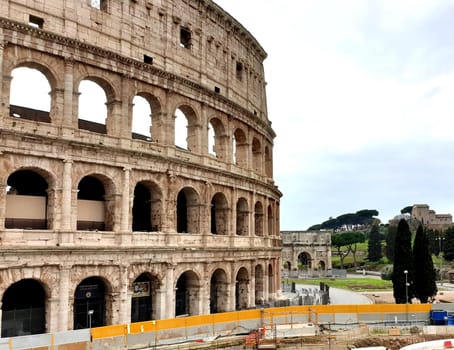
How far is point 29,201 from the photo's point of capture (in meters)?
24.5

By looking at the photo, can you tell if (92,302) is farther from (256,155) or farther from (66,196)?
(256,155)

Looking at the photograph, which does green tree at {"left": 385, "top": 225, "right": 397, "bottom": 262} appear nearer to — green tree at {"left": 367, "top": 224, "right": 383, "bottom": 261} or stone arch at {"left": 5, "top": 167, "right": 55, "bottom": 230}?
green tree at {"left": 367, "top": 224, "right": 383, "bottom": 261}

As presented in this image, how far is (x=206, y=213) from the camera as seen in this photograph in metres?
31.5

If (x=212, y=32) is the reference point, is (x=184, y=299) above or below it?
below

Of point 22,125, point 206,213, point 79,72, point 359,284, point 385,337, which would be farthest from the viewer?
point 359,284

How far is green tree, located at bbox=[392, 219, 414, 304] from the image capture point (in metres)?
41.4

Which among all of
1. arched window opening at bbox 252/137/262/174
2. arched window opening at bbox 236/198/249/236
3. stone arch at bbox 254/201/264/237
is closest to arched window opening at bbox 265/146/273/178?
arched window opening at bbox 252/137/262/174

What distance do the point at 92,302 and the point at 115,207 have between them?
5.06 m

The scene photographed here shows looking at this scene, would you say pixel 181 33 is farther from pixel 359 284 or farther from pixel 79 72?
pixel 359 284

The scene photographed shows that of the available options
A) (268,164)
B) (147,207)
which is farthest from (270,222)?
(147,207)

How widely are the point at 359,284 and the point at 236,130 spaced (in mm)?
38361

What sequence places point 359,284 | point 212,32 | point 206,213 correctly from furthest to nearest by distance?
A: point 359,284, point 212,32, point 206,213

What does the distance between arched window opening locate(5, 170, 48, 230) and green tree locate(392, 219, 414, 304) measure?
95.2 ft

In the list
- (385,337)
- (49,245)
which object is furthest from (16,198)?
(385,337)
